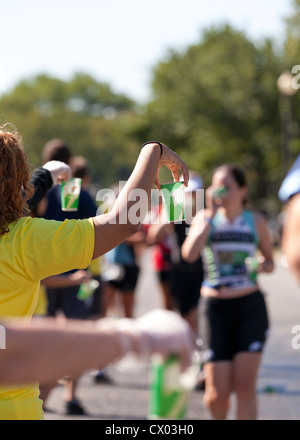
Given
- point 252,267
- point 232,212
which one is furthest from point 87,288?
point 252,267

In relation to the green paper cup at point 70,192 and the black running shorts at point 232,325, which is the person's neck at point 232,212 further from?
the green paper cup at point 70,192

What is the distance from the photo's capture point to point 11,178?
2738 mm

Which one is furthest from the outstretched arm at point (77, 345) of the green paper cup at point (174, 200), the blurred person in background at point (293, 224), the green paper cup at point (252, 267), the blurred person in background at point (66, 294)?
the blurred person in background at point (66, 294)

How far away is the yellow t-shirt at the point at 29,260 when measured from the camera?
8.62 ft

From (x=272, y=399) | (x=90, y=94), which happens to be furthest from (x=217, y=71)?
(x=90, y=94)

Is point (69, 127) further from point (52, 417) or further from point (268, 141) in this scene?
point (52, 417)

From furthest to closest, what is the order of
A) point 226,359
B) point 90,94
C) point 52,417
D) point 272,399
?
point 90,94
point 272,399
point 52,417
point 226,359

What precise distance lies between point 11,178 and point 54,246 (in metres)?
0.32

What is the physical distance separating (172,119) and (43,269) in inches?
1758

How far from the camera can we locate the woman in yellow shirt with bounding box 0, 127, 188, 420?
2.64m

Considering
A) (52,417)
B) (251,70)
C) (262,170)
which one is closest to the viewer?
(52,417)

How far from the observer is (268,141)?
44.2 metres

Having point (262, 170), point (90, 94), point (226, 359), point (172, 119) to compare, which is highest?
point (90, 94)

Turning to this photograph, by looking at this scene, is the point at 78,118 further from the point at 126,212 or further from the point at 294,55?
the point at 126,212
